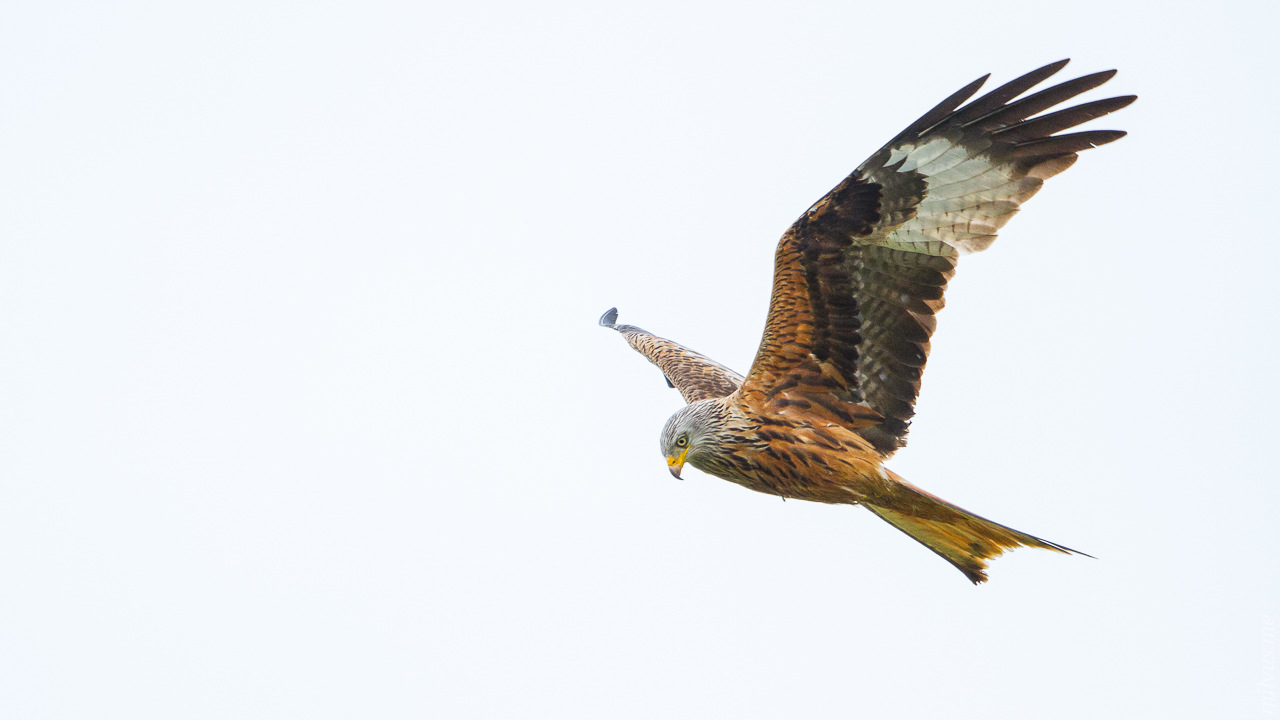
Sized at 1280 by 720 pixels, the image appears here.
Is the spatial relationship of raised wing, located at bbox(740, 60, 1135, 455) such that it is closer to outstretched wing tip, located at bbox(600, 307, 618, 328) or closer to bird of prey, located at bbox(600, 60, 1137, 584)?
bird of prey, located at bbox(600, 60, 1137, 584)

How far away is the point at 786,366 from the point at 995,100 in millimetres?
2034

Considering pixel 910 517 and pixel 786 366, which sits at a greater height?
pixel 786 366

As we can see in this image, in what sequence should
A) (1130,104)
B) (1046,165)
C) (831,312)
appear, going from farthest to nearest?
(831,312) < (1046,165) < (1130,104)

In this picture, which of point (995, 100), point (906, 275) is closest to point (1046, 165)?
point (995, 100)

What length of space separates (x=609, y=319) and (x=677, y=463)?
5567 mm

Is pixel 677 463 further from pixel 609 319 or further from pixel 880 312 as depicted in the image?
pixel 609 319

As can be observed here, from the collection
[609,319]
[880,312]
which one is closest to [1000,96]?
[880,312]

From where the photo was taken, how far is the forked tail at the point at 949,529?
7.79 metres

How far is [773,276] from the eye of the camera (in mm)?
7914

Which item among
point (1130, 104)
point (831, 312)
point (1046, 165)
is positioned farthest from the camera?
point (831, 312)

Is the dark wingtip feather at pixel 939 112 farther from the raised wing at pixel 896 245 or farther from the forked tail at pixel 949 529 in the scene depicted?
the forked tail at pixel 949 529

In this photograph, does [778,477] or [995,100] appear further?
[778,477]

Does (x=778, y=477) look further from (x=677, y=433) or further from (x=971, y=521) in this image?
(x=971, y=521)

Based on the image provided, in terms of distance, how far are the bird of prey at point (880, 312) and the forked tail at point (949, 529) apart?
0.01 m
